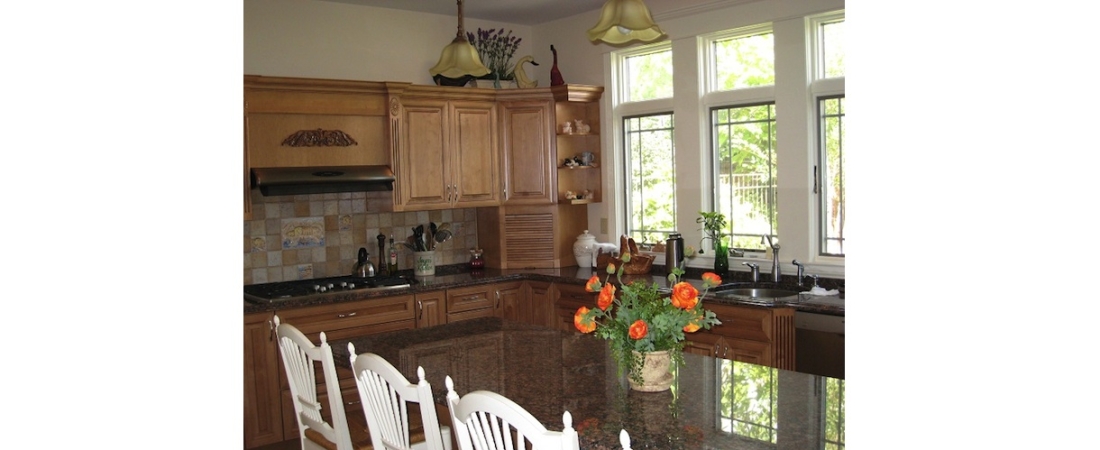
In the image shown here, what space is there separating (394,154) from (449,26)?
1.13m

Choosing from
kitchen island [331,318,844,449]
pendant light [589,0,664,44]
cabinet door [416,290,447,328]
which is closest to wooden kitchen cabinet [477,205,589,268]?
cabinet door [416,290,447,328]

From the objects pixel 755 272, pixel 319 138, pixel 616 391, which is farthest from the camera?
pixel 319 138

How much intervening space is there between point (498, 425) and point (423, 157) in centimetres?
355

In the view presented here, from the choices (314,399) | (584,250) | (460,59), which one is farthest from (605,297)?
(584,250)

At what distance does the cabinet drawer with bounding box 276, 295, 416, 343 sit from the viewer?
4.55m

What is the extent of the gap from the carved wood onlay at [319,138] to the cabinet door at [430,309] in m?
1.00

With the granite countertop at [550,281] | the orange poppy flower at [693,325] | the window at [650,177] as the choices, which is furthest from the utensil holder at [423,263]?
the orange poppy flower at [693,325]

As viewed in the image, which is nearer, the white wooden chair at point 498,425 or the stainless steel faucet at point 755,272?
the white wooden chair at point 498,425

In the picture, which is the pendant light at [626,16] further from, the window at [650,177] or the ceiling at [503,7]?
the window at [650,177]

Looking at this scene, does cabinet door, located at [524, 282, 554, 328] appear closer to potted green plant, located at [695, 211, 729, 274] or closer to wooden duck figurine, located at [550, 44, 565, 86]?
potted green plant, located at [695, 211, 729, 274]

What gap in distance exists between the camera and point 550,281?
17.5 ft

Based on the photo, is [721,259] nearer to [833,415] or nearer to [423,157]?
[423,157]

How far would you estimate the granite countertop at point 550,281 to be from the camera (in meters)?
4.03
